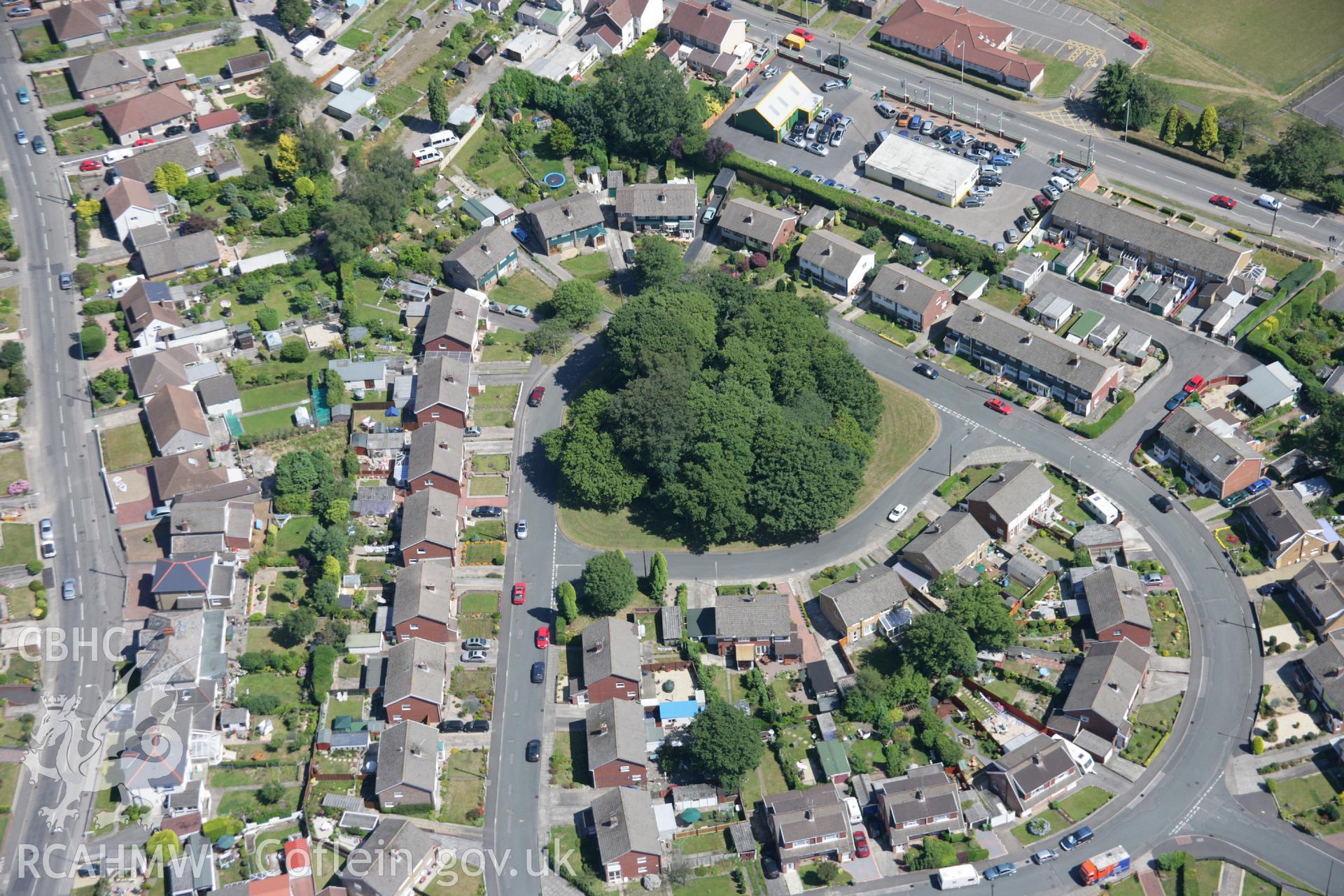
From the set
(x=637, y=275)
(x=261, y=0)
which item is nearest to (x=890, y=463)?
(x=637, y=275)

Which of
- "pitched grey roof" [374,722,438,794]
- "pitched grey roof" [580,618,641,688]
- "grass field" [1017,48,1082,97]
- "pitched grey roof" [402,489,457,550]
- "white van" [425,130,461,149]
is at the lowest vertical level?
"pitched grey roof" [374,722,438,794]

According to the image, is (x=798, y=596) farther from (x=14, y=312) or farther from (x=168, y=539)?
(x=14, y=312)

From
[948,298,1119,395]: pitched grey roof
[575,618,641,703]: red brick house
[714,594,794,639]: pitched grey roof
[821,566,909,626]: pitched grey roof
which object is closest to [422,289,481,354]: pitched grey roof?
[575,618,641,703]: red brick house

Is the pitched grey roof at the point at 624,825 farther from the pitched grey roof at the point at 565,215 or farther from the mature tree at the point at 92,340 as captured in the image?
the mature tree at the point at 92,340

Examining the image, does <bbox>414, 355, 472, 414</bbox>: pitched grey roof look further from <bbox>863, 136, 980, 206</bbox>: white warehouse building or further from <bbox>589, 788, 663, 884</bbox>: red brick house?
<bbox>863, 136, 980, 206</bbox>: white warehouse building

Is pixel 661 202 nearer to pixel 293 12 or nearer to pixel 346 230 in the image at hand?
pixel 346 230

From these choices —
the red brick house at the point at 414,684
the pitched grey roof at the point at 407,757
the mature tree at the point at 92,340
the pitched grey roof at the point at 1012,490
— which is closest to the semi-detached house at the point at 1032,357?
the pitched grey roof at the point at 1012,490
